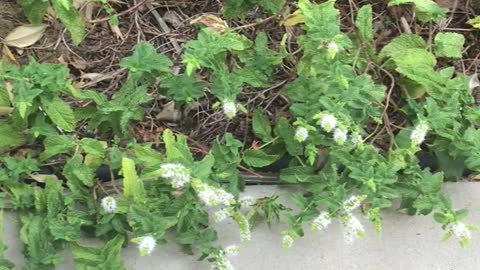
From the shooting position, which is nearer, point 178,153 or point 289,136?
point 178,153

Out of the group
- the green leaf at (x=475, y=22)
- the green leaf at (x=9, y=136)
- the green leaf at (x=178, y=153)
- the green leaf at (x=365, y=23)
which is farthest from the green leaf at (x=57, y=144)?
the green leaf at (x=475, y=22)

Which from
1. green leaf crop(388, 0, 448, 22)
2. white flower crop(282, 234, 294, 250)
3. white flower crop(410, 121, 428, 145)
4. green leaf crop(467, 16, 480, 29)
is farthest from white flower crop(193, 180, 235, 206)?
green leaf crop(467, 16, 480, 29)

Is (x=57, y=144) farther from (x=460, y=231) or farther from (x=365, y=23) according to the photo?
(x=460, y=231)

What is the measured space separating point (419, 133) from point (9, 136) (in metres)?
1.28

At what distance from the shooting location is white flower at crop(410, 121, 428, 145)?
8.13 feet

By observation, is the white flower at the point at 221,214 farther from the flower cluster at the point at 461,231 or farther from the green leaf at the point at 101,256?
the flower cluster at the point at 461,231

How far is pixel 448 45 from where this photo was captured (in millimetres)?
2816

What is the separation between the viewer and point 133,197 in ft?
7.87

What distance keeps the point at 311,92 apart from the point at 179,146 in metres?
0.48

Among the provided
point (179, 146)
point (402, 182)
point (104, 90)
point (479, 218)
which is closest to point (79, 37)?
point (104, 90)

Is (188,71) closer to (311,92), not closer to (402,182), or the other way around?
(311,92)

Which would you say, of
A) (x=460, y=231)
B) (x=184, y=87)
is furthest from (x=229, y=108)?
(x=460, y=231)

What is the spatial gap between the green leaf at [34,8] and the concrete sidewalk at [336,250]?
679mm

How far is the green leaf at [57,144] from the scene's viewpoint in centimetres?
252
